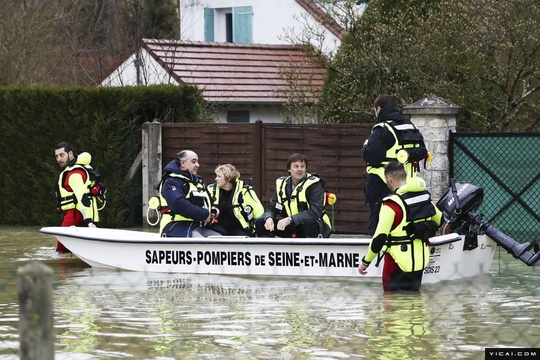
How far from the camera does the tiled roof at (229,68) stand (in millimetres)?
31281

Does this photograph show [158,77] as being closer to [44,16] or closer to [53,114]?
[44,16]

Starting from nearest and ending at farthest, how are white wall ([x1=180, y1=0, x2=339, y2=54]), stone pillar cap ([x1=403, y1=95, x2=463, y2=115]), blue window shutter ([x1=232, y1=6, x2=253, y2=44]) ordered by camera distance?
1. stone pillar cap ([x1=403, y1=95, x2=463, y2=115])
2. white wall ([x1=180, y1=0, x2=339, y2=54])
3. blue window shutter ([x1=232, y1=6, x2=253, y2=44])

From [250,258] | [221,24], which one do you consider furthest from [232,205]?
[221,24]

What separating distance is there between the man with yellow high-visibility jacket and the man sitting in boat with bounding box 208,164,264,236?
1581mm

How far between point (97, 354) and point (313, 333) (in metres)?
1.88

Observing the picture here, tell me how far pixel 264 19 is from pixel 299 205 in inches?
931

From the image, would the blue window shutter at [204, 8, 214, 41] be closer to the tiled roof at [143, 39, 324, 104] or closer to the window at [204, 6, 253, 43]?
the window at [204, 6, 253, 43]

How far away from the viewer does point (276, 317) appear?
11.6 meters

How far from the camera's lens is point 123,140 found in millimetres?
22078

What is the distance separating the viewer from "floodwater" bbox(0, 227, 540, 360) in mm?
9891

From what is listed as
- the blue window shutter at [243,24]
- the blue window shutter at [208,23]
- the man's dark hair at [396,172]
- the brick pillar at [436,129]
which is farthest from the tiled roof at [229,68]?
the man's dark hair at [396,172]

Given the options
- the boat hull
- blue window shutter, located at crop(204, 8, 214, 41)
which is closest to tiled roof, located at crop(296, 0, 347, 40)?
blue window shutter, located at crop(204, 8, 214, 41)

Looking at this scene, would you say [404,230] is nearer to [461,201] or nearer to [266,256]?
[461,201]

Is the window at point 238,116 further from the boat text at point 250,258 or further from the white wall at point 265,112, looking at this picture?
the boat text at point 250,258
